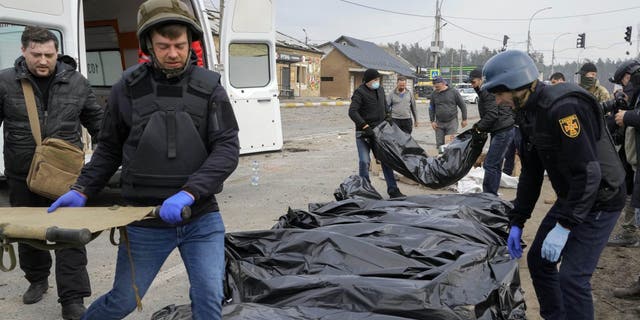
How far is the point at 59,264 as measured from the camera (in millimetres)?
3234

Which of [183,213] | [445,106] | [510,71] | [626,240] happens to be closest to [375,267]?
[510,71]

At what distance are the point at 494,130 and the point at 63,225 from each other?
518 centimetres

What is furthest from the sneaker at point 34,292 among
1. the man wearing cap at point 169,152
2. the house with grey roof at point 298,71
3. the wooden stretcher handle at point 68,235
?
the house with grey roof at point 298,71

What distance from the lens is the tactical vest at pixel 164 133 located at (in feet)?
7.06

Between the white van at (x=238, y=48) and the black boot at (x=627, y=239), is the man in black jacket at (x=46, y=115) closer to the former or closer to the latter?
the white van at (x=238, y=48)

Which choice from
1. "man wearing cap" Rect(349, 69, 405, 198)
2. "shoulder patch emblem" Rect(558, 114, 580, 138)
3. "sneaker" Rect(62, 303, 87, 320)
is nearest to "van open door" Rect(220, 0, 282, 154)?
"man wearing cap" Rect(349, 69, 405, 198)

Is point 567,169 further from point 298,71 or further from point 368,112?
point 298,71

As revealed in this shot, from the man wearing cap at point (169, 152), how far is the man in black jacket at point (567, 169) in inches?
55.1

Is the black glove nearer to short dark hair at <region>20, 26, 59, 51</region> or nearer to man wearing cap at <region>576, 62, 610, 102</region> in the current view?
man wearing cap at <region>576, 62, 610, 102</region>

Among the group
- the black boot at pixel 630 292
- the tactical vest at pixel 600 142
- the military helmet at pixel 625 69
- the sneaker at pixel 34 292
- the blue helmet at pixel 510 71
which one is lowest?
the black boot at pixel 630 292

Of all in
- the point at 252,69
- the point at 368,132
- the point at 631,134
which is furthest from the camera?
the point at 252,69

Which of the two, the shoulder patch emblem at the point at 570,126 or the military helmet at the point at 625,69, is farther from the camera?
the military helmet at the point at 625,69

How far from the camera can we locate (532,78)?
2598mm

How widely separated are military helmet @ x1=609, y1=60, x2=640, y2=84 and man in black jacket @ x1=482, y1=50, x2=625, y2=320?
262 centimetres
